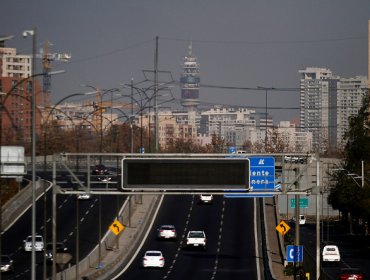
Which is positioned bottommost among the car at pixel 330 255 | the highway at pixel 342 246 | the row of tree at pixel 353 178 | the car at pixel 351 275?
the highway at pixel 342 246

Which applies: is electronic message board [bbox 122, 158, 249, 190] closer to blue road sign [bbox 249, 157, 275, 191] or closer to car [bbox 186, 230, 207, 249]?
blue road sign [bbox 249, 157, 275, 191]

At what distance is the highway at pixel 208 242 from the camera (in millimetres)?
80219

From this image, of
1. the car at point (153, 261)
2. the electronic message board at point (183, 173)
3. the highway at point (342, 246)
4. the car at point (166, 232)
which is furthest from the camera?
the car at point (166, 232)

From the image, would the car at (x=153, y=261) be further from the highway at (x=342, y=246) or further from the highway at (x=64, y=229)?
the highway at (x=342, y=246)

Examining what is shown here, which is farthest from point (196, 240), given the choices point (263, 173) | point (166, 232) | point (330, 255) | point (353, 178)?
point (263, 173)

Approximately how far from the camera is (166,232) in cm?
9862

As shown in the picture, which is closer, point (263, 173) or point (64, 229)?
point (263, 173)

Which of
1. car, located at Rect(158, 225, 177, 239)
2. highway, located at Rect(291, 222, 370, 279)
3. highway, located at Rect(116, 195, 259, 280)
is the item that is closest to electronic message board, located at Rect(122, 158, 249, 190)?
highway, located at Rect(116, 195, 259, 280)

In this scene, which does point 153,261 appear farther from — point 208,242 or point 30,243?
point 208,242

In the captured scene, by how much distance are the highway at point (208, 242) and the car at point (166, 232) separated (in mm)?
477

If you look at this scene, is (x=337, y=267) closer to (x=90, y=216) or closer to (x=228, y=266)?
(x=228, y=266)

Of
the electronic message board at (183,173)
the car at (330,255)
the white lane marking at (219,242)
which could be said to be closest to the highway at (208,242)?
the white lane marking at (219,242)

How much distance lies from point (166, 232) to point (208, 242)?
3384 mm

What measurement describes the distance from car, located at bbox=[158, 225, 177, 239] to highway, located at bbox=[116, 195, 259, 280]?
477mm
